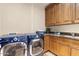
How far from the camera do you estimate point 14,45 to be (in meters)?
1.32

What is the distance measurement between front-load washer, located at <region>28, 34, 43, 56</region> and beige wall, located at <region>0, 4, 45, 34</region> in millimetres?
75

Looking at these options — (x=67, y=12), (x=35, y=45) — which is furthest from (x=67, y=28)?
(x=35, y=45)

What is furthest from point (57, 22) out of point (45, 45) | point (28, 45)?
point (28, 45)

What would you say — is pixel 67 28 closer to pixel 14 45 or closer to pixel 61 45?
pixel 61 45

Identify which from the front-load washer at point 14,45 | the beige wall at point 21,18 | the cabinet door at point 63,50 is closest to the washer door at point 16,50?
the front-load washer at point 14,45

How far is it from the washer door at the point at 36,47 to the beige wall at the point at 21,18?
118 mm

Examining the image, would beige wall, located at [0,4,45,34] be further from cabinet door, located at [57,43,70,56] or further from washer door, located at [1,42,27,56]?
cabinet door, located at [57,43,70,56]

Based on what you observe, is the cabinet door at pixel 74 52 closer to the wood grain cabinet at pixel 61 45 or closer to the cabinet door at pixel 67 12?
the wood grain cabinet at pixel 61 45

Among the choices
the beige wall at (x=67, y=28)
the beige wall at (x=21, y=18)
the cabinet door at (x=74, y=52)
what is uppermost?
the beige wall at (x=21, y=18)

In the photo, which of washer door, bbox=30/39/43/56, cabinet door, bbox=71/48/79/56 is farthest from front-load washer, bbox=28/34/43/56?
cabinet door, bbox=71/48/79/56

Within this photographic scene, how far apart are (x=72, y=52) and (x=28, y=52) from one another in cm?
44

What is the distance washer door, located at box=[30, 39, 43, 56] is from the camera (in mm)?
1336

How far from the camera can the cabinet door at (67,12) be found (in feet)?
4.28

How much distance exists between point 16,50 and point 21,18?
1.08ft
